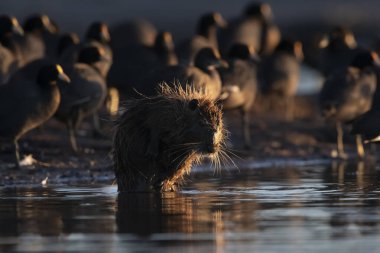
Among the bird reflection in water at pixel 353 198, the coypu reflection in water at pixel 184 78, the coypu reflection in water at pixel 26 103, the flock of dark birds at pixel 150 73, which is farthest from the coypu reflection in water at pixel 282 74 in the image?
the coypu reflection in water at pixel 26 103

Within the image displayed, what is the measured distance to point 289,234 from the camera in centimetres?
957

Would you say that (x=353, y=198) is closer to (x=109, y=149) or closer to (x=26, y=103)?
(x=26, y=103)

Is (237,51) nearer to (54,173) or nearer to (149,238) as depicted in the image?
(54,173)

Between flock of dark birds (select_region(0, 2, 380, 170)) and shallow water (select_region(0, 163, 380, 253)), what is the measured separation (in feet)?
5.13

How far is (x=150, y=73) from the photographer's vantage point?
18.0m

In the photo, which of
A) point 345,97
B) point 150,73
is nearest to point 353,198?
point 150,73

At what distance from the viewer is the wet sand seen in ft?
52.5

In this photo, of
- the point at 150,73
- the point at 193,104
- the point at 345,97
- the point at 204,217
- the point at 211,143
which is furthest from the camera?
the point at 345,97

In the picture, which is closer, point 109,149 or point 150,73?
point 150,73

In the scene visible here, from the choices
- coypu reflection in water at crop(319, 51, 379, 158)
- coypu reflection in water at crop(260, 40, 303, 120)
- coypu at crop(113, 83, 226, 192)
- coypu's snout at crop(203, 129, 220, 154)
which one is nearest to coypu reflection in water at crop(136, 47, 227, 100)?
coypu reflection in water at crop(319, 51, 379, 158)

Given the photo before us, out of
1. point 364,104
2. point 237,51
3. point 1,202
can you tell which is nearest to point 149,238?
point 1,202

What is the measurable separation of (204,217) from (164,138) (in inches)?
93.4

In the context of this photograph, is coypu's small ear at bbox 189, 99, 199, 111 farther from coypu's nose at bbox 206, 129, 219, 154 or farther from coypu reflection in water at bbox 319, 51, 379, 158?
coypu reflection in water at bbox 319, 51, 379, 158

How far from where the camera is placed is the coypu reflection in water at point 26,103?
16.7 meters
